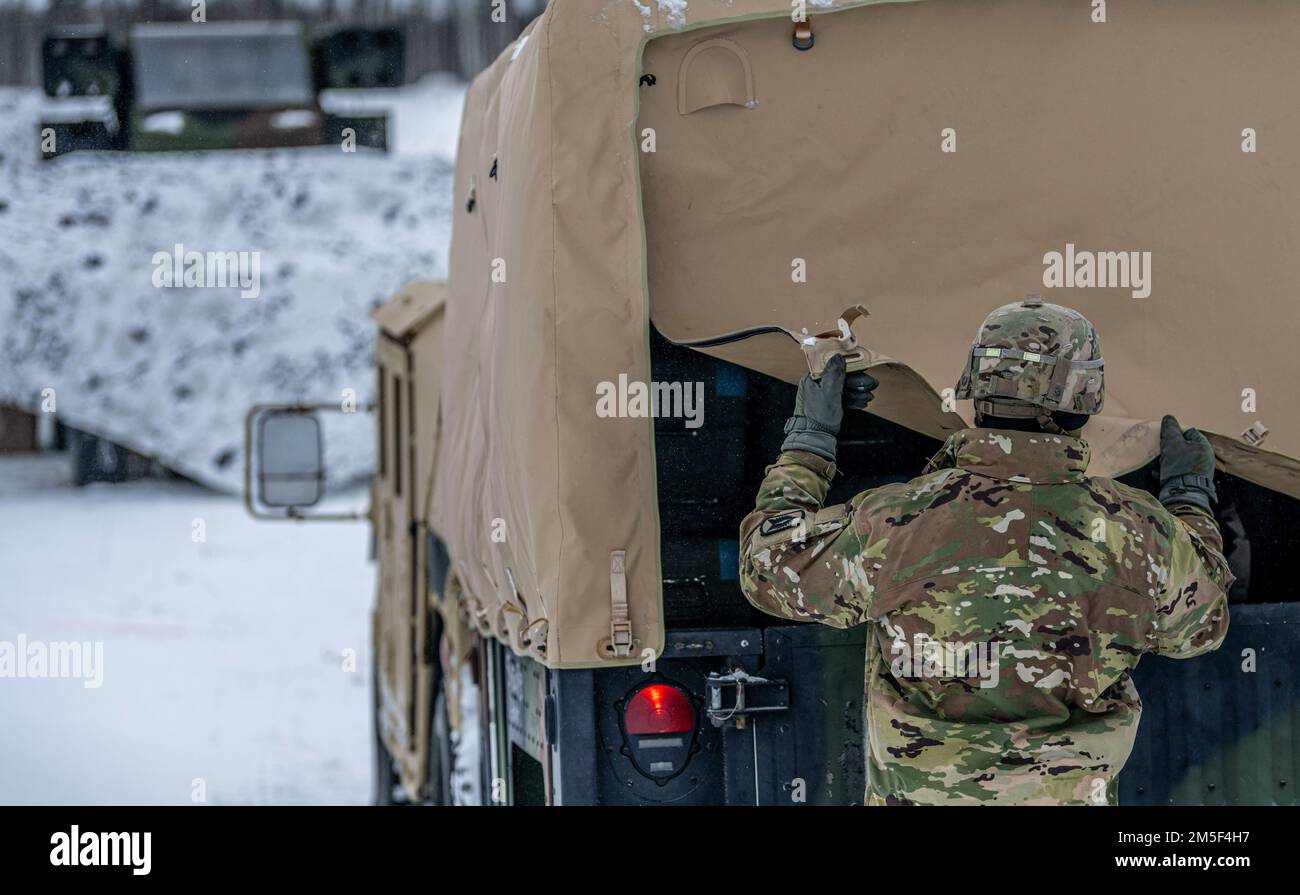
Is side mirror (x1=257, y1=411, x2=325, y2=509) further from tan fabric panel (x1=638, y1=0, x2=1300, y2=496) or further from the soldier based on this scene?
the soldier

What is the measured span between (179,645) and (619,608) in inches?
376

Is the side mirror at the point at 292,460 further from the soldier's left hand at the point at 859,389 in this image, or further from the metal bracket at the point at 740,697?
the soldier's left hand at the point at 859,389

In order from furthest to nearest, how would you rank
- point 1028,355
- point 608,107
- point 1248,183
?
point 1248,183, point 608,107, point 1028,355

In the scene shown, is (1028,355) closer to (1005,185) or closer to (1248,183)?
(1005,185)

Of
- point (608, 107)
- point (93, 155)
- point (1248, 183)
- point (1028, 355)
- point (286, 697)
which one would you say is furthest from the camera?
point (93, 155)

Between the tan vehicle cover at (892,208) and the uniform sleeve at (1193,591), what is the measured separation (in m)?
0.25

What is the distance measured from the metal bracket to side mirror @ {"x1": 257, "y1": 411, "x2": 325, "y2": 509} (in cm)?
301

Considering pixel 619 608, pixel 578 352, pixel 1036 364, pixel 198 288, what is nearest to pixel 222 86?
pixel 198 288

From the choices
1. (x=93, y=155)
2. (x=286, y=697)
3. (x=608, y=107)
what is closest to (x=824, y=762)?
(x=608, y=107)

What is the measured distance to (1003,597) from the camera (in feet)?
9.32

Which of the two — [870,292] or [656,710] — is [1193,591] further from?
[656,710]
